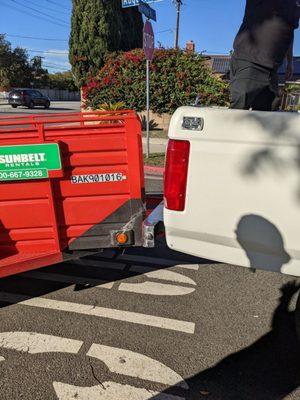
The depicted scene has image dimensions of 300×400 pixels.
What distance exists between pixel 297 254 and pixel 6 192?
2.17 m

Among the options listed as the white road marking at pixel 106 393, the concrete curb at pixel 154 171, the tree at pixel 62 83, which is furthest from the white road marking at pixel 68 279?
the tree at pixel 62 83

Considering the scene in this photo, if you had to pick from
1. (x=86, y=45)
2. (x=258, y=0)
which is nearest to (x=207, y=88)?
(x=86, y=45)

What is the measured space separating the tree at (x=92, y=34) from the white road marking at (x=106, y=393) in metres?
17.5

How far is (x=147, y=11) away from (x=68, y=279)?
636cm

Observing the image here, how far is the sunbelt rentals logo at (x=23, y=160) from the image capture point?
3.00 metres

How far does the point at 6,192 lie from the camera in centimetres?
312

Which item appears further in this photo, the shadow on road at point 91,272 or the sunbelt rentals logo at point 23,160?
the shadow on road at point 91,272

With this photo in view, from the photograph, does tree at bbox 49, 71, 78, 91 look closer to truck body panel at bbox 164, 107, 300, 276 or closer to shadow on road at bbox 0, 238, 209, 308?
shadow on road at bbox 0, 238, 209, 308

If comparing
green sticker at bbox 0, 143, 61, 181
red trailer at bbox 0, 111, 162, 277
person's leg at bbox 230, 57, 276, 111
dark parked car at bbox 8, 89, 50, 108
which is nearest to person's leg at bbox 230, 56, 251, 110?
person's leg at bbox 230, 57, 276, 111

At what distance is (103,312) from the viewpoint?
11.2ft

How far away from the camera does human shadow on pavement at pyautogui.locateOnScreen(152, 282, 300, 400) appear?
2547mm

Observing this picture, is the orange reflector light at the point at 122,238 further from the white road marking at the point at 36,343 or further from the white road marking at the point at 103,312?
the white road marking at the point at 36,343

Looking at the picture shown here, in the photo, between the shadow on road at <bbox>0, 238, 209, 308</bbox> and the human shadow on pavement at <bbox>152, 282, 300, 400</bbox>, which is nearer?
the human shadow on pavement at <bbox>152, 282, 300, 400</bbox>

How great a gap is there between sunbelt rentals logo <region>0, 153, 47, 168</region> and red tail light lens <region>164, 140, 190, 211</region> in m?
1.09
